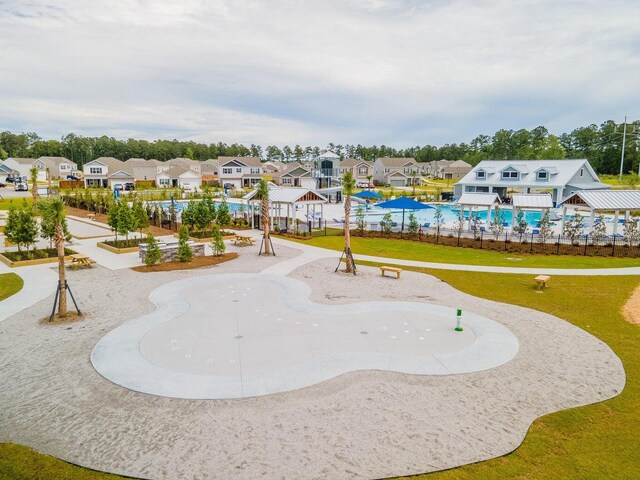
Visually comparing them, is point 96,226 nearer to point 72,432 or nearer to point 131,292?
point 131,292

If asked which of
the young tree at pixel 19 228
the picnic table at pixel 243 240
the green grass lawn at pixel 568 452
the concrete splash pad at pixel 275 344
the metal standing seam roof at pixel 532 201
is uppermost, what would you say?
the metal standing seam roof at pixel 532 201

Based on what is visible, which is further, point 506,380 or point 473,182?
point 473,182

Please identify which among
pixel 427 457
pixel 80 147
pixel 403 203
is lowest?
pixel 427 457

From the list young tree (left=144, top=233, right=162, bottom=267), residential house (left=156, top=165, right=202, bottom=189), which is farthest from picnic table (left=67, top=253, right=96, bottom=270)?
residential house (left=156, top=165, right=202, bottom=189)

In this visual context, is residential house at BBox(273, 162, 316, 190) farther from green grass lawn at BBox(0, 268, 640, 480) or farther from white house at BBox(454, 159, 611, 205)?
green grass lawn at BBox(0, 268, 640, 480)

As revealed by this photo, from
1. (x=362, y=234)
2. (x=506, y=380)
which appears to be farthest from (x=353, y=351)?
(x=362, y=234)

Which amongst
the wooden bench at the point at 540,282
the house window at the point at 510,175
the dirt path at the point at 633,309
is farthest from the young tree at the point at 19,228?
the house window at the point at 510,175

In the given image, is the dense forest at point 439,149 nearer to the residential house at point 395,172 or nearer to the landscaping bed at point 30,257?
the residential house at point 395,172
